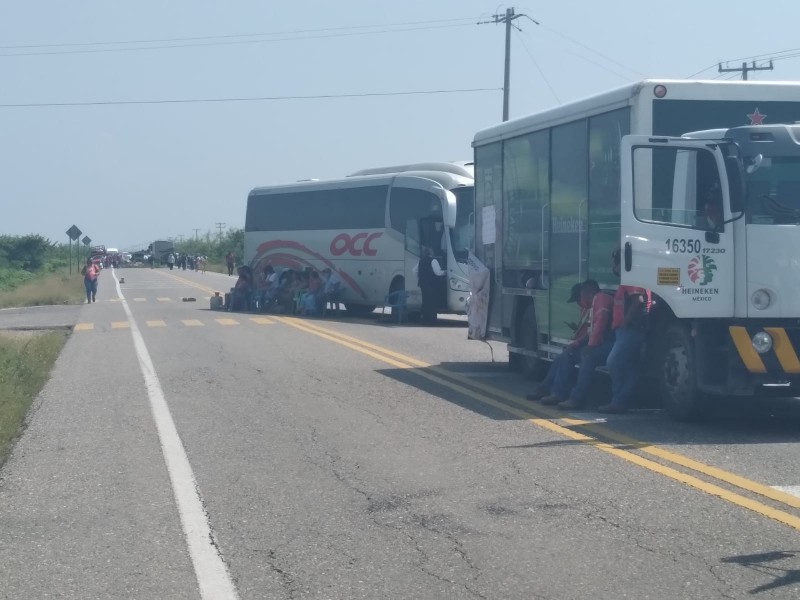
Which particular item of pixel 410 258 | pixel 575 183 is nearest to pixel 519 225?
pixel 575 183

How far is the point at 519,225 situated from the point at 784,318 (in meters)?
4.68

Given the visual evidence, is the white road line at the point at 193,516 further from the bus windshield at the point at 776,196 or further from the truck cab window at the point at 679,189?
the bus windshield at the point at 776,196

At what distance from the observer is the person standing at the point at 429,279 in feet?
87.3

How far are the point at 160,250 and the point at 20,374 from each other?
119 meters

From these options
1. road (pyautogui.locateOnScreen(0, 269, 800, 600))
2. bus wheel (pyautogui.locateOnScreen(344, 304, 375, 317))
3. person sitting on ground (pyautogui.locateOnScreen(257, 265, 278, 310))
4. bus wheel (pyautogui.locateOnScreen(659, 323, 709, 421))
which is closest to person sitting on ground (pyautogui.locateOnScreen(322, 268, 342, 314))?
bus wheel (pyautogui.locateOnScreen(344, 304, 375, 317))

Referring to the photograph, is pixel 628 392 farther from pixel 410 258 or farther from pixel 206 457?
pixel 410 258

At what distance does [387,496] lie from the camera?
787 centimetres

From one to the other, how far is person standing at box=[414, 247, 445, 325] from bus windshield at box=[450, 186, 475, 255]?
59 cm

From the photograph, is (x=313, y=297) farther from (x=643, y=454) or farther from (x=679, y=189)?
(x=643, y=454)

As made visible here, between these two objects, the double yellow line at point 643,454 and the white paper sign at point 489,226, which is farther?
the white paper sign at point 489,226

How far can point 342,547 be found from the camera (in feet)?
21.6

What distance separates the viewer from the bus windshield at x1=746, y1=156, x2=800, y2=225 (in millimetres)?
10281

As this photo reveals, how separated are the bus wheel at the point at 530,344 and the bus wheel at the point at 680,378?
3.19m

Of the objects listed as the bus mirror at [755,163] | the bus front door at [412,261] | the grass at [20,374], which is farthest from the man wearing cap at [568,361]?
the bus front door at [412,261]
